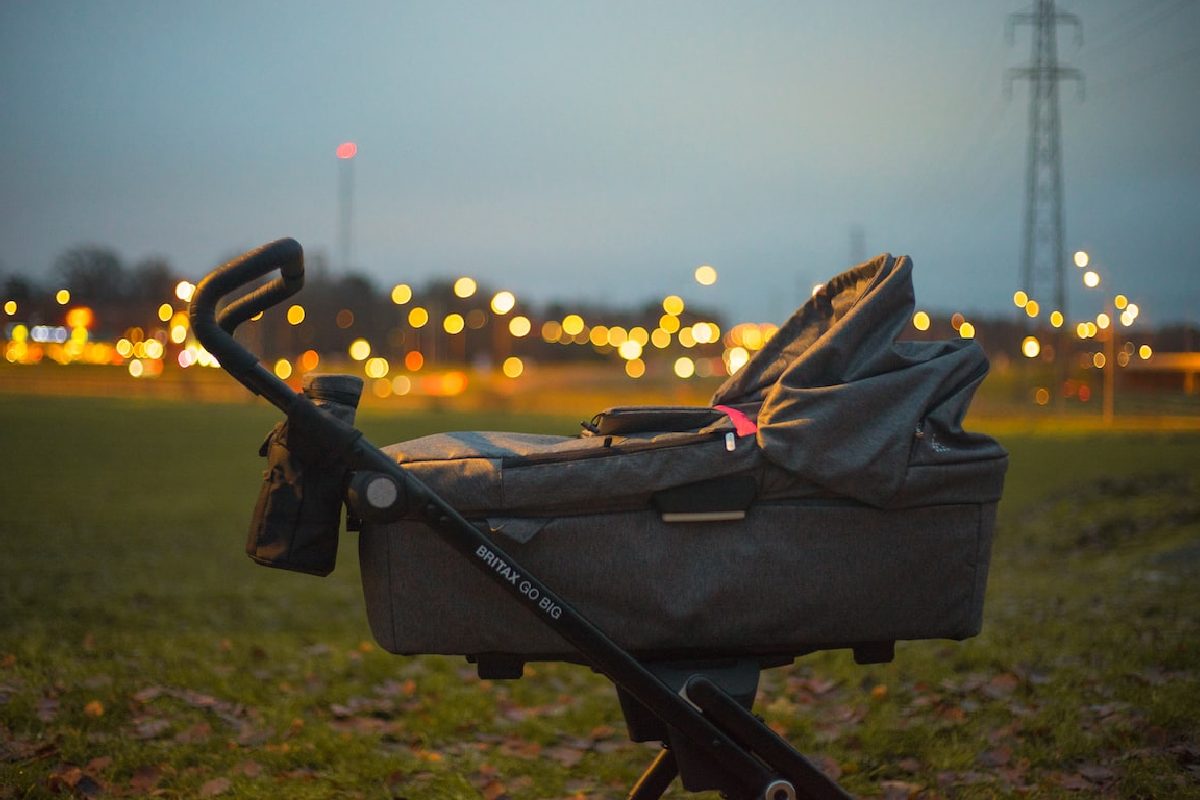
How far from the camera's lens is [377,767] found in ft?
12.9

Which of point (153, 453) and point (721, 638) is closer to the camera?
point (721, 638)

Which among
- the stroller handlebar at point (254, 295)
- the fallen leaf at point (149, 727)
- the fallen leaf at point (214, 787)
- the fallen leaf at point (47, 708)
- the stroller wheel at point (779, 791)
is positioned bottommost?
the fallen leaf at point (214, 787)

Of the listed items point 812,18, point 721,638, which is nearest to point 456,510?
point 721,638

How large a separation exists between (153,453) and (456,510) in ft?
74.4

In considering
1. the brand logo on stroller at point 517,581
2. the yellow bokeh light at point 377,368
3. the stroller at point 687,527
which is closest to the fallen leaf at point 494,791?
the stroller at point 687,527

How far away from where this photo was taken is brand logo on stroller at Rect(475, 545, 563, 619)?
2398mm

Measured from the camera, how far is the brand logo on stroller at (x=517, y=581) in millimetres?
2398

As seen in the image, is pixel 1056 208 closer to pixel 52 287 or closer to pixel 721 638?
pixel 52 287

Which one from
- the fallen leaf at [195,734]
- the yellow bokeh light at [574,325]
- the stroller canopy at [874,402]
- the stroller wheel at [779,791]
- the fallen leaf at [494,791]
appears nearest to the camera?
the stroller canopy at [874,402]

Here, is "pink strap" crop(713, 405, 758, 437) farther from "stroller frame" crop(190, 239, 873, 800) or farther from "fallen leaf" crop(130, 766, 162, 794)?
"fallen leaf" crop(130, 766, 162, 794)

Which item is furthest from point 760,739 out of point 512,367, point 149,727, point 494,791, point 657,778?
point 512,367

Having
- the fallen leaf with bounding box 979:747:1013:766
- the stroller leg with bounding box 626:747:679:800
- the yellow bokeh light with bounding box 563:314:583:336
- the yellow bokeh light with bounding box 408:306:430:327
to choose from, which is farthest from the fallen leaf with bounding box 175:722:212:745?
the yellow bokeh light with bounding box 563:314:583:336

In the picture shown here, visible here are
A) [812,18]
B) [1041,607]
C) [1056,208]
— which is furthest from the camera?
[1056,208]

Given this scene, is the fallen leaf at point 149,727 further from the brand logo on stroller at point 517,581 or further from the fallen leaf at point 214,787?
the brand logo on stroller at point 517,581
